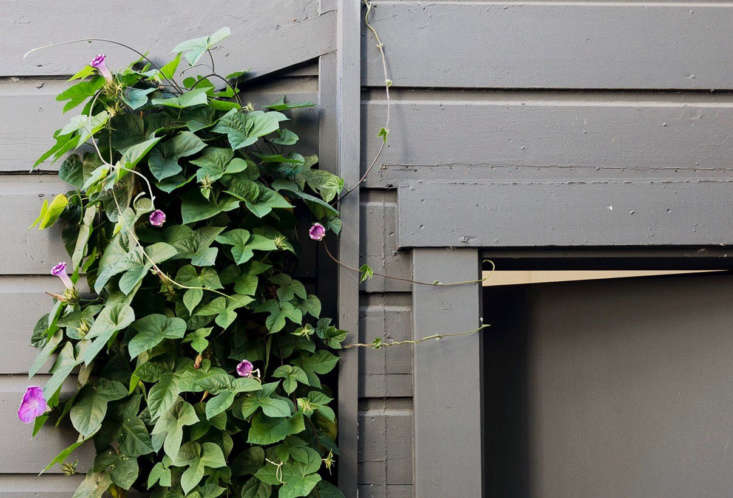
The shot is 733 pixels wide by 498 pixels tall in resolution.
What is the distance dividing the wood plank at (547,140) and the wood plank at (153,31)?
0.74 feet

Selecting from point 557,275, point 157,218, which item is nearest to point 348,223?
point 157,218

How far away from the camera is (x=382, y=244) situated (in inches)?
56.7

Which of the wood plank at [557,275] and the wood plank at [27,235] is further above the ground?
the wood plank at [27,235]

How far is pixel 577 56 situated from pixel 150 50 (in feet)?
3.06

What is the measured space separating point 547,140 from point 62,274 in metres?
1.04

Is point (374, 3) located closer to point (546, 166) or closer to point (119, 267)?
point (546, 166)

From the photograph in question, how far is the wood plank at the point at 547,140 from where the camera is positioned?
144cm

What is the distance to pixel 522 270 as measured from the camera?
61.9 inches

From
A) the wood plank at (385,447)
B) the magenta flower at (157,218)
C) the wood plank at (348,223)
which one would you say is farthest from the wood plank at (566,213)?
the magenta flower at (157,218)

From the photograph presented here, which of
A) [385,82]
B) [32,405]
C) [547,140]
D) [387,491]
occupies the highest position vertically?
[385,82]

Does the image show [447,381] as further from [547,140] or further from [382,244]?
[547,140]

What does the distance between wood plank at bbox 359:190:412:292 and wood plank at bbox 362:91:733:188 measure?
43 millimetres

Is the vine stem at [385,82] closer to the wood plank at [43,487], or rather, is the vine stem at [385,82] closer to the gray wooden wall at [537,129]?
the gray wooden wall at [537,129]

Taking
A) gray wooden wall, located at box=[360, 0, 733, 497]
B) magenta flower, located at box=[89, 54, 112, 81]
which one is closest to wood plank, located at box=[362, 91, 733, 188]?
gray wooden wall, located at box=[360, 0, 733, 497]
